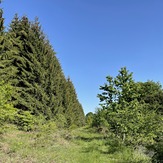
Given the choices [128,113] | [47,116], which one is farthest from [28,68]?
[128,113]

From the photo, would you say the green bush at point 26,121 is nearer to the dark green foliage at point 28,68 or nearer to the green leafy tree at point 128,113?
the dark green foliage at point 28,68

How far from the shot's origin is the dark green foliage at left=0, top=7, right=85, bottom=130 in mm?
16797

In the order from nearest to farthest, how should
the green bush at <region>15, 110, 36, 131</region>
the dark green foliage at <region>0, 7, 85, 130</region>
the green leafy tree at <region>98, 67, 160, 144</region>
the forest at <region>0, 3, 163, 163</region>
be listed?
the forest at <region>0, 3, 163, 163</region>, the green leafy tree at <region>98, 67, 160, 144</region>, the green bush at <region>15, 110, 36, 131</region>, the dark green foliage at <region>0, 7, 85, 130</region>

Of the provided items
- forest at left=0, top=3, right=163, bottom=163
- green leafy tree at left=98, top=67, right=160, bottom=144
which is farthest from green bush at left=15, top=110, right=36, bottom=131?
green leafy tree at left=98, top=67, right=160, bottom=144

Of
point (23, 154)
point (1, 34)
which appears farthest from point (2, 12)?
point (23, 154)

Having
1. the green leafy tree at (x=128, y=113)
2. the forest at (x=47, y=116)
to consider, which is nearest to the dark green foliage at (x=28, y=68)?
the forest at (x=47, y=116)

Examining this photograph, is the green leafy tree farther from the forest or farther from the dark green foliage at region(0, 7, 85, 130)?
the dark green foliage at region(0, 7, 85, 130)

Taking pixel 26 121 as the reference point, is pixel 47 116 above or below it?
above

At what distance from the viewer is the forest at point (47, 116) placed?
984 centimetres

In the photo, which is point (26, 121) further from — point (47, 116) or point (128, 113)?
point (128, 113)

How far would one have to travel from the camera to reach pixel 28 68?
18719mm

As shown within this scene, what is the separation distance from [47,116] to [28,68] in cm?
446

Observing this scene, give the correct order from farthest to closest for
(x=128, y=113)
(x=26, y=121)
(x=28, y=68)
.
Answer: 1. (x=28, y=68)
2. (x=26, y=121)
3. (x=128, y=113)

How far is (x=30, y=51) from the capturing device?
19.1 metres
